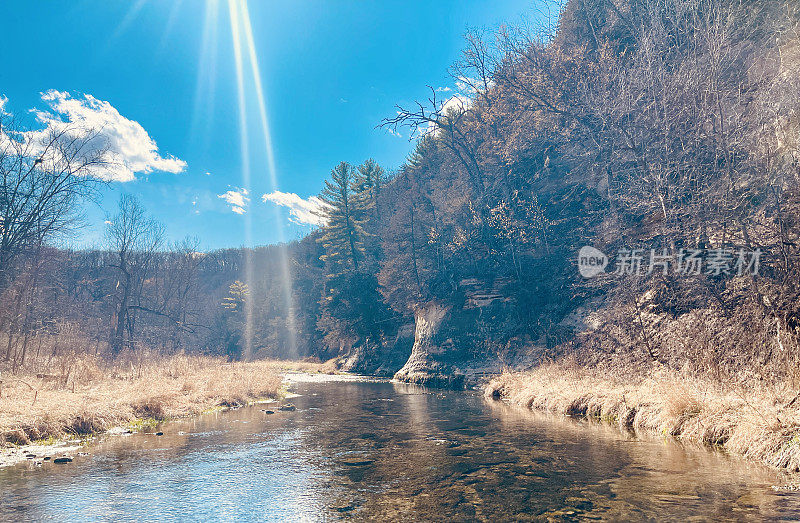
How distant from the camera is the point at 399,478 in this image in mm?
10492

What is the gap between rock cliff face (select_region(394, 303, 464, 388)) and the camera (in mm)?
33031

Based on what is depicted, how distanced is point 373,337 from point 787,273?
37.4m

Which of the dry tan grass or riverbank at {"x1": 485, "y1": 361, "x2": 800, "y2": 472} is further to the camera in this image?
the dry tan grass

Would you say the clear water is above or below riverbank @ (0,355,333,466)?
below

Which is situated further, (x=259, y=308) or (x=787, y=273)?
(x=259, y=308)

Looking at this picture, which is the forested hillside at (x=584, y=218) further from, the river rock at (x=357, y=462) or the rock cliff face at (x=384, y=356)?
the river rock at (x=357, y=462)

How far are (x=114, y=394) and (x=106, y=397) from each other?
715 mm

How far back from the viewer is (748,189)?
18.0 meters

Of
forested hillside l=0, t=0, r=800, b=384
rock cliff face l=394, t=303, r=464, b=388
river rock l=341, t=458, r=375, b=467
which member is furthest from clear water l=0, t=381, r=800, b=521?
rock cliff face l=394, t=303, r=464, b=388

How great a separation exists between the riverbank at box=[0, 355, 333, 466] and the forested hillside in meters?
5.01

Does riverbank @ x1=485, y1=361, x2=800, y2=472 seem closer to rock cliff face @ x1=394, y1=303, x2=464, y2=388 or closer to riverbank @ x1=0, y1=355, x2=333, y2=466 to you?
rock cliff face @ x1=394, y1=303, x2=464, y2=388

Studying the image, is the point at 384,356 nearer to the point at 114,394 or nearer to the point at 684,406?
the point at 114,394

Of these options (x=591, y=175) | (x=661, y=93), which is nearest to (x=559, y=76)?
(x=591, y=175)

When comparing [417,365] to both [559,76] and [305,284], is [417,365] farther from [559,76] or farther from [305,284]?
[305,284]
